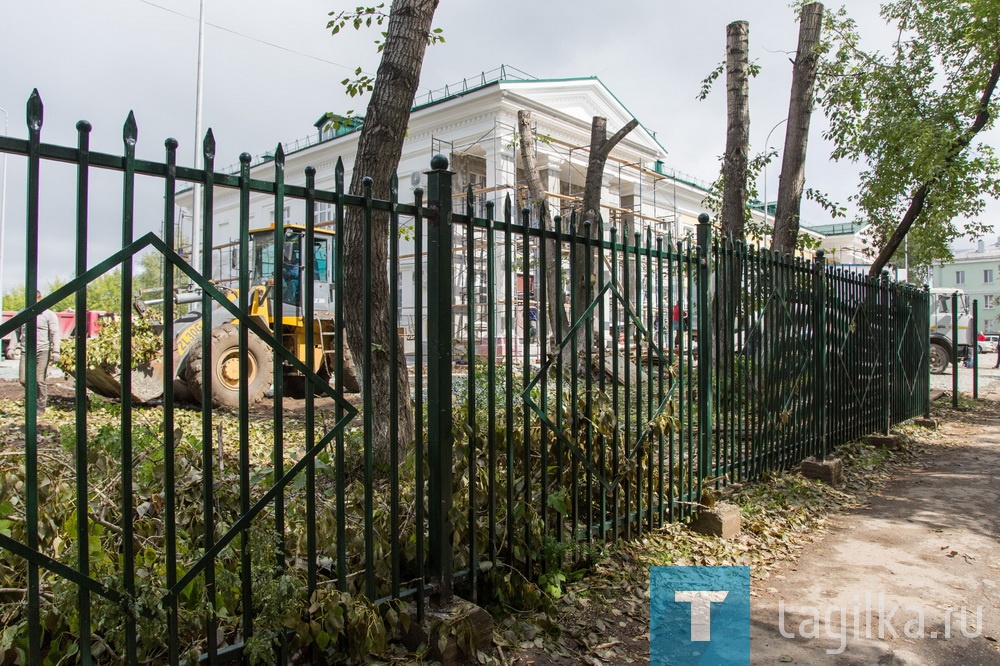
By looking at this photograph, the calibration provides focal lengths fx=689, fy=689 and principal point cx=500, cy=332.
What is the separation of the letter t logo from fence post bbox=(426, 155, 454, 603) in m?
1.35

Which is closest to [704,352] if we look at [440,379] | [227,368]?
[440,379]

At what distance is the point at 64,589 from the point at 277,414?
88 cm

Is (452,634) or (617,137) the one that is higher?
(617,137)

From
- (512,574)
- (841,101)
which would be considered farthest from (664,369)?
(841,101)

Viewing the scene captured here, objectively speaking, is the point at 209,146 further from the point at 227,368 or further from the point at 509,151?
the point at 509,151

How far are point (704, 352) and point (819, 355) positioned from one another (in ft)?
8.43

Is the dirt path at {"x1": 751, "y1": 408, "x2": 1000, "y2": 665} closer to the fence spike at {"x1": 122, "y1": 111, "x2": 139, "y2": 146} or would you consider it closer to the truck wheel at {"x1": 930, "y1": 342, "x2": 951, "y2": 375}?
the fence spike at {"x1": 122, "y1": 111, "x2": 139, "y2": 146}

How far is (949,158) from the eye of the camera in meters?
11.5

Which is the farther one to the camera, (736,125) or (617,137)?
(617,137)

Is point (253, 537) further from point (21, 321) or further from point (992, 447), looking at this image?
point (992, 447)

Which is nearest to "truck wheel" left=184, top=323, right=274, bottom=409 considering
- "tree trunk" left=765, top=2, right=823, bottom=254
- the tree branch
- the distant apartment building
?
the tree branch

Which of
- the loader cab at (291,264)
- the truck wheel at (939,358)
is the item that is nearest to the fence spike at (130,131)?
the loader cab at (291,264)

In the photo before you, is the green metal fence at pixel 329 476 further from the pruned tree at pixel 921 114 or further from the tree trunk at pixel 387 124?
the pruned tree at pixel 921 114

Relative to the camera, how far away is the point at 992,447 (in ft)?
29.0
